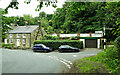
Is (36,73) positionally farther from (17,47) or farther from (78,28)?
(78,28)

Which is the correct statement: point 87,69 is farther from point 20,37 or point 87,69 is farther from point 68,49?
point 68,49

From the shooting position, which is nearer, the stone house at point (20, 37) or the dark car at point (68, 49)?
the stone house at point (20, 37)

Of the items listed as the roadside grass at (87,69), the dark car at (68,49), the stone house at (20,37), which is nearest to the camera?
the roadside grass at (87,69)

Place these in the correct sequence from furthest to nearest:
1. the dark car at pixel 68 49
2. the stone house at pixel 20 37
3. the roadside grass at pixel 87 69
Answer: the dark car at pixel 68 49 → the stone house at pixel 20 37 → the roadside grass at pixel 87 69

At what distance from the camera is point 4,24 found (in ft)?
6.86

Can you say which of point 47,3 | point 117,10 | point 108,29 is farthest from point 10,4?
point 117,10

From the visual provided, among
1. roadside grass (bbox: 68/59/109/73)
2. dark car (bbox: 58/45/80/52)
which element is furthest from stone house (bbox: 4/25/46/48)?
dark car (bbox: 58/45/80/52)

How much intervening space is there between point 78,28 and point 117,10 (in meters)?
6.92

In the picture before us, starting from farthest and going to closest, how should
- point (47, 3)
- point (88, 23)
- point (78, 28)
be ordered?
point (88, 23)
point (78, 28)
point (47, 3)

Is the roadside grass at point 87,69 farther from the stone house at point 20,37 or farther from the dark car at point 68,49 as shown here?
the dark car at point 68,49

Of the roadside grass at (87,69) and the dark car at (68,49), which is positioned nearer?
the roadside grass at (87,69)

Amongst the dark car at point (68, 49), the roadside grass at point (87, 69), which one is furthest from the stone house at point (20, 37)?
the dark car at point (68, 49)

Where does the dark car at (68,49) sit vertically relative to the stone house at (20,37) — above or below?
below

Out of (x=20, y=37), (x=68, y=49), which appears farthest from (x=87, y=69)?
(x=68, y=49)
